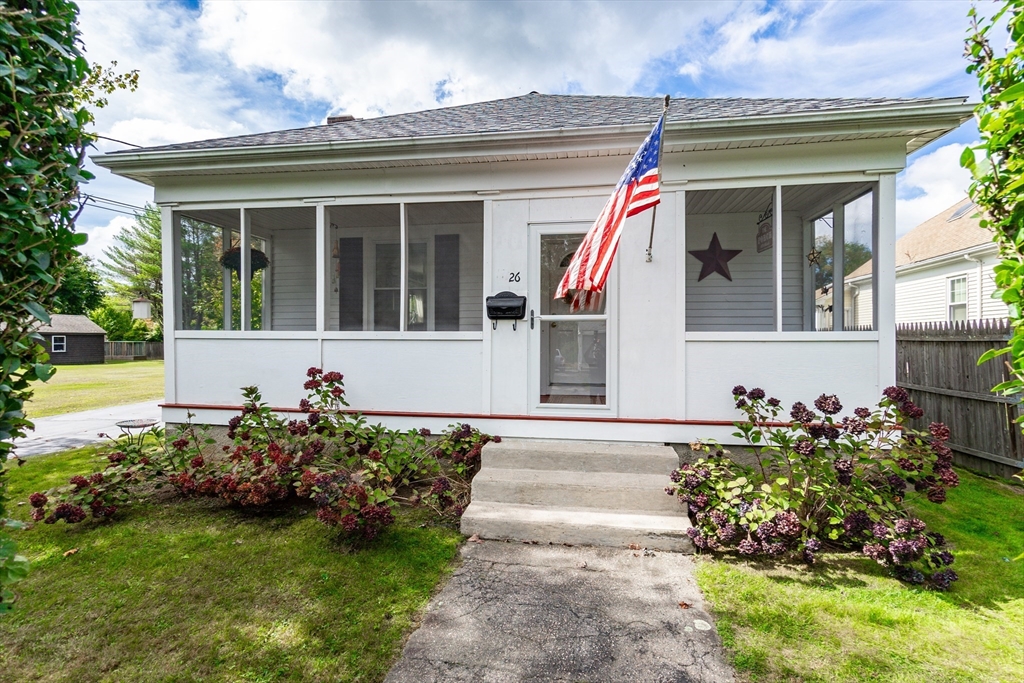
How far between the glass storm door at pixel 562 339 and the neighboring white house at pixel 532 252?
17 millimetres

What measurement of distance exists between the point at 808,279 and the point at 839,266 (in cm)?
80

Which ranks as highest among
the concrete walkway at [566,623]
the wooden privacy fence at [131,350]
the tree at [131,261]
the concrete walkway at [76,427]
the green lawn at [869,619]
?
the tree at [131,261]

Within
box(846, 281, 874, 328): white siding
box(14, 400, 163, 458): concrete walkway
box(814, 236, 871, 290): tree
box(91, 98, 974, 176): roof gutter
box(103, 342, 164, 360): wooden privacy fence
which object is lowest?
box(14, 400, 163, 458): concrete walkway

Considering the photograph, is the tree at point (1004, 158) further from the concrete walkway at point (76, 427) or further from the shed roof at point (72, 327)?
the shed roof at point (72, 327)

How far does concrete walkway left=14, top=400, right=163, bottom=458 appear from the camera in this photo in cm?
600

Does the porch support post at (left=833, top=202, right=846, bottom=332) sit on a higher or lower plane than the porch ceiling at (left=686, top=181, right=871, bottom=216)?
lower

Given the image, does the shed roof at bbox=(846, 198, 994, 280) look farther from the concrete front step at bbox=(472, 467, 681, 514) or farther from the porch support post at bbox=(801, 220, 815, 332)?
the concrete front step at bbox=(472, 467, 681, 514)

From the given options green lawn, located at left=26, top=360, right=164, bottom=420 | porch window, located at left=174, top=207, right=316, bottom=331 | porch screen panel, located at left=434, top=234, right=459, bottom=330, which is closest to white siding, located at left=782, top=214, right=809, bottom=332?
porch screen panel, located at left=434, top=234, right=459, bottom=330

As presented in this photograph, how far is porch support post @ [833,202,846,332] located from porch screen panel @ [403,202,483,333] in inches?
154

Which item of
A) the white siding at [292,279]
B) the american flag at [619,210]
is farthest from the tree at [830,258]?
the white siding at [292,279]

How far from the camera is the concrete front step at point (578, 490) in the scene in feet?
11.3

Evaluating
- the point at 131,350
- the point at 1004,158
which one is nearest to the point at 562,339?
the point at 1004,158

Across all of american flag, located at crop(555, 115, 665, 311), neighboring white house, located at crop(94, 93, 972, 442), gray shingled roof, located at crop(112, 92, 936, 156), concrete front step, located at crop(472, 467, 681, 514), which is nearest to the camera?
american flag, located at crop(555, 115, 665, 311)

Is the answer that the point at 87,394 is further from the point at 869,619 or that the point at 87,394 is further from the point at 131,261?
the point at 131,261
